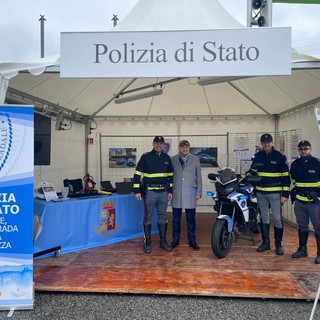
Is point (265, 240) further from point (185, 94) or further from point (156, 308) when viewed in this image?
point (185, 94)

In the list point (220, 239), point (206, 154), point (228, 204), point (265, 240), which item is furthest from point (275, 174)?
point (206, 154)

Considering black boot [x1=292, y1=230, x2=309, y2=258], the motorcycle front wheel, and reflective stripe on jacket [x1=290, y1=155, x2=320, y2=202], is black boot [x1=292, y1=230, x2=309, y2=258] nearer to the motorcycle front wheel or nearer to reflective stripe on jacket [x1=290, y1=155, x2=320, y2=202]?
reflective stripe on jacket [x1=290, y1=155, x2=320, y2=202]

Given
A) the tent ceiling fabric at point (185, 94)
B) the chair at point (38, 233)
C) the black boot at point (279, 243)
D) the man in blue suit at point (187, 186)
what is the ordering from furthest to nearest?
1. the tent ceiling fabric at point (185, 94)
2. the man in blue suit at point (187, 186)
3. the black boot at point (279, 243)
4. the chair at point (38, 233)

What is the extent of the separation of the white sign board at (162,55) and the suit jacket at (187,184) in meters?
1.73

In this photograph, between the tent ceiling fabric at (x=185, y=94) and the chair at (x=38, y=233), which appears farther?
the tent ceiling fabric at (x=185, y=94)

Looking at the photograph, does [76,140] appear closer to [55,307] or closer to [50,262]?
[50,262]

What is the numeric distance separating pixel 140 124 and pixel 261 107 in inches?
97.5

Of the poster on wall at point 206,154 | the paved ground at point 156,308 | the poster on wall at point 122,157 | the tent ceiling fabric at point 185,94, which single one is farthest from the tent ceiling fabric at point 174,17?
the paved ground at point 156,308

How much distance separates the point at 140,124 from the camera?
7.03 m

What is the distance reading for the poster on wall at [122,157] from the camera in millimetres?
7117

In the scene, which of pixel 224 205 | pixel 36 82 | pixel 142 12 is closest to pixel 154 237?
pixel 224 205

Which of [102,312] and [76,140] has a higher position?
[76,140]

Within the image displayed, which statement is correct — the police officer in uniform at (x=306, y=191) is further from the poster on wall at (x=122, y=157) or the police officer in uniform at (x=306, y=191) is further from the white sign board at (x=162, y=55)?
the poster on wall at (x=122, y=157)

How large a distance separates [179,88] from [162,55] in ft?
10.6
